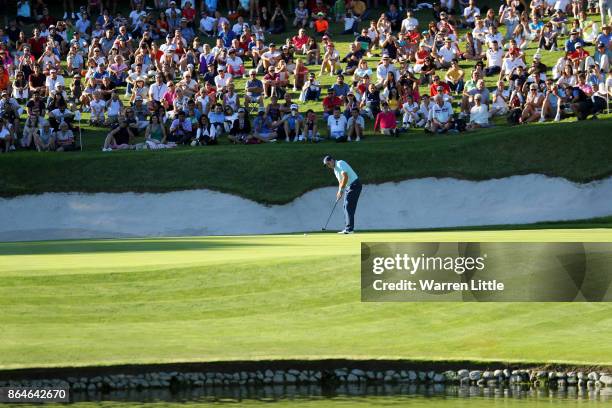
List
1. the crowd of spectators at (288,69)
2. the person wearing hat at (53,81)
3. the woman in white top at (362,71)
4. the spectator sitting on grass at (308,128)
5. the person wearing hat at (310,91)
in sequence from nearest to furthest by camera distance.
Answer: the spectator sitting on grass at (308,128), the crowd of spectators at (288,69), the woman in white top at (362,71), the person wearing hat at (310,91), the person wearing hat at (53,81)

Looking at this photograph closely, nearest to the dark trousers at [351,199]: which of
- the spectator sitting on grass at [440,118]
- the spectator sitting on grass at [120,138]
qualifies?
the spectator sitting on grass at [440,118]

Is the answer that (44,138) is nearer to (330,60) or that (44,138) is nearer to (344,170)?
(330,60)

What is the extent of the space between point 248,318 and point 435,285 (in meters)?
2.89

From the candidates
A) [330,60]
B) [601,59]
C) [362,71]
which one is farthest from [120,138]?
[601,59]

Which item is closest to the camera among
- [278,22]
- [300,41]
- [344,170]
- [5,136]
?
[344,170]

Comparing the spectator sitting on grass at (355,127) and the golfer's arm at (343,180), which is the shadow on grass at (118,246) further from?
the spectator sitting on grass at (355,127)

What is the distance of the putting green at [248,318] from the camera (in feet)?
55.1

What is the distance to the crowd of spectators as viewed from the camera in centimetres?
3906

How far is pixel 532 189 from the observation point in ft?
115

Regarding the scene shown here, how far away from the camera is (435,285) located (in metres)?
18.0

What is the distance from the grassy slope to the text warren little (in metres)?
17.4

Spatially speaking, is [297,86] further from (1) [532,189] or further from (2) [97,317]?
(2) [97,317]

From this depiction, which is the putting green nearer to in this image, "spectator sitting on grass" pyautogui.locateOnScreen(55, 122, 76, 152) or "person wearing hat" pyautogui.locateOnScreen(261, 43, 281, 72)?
"spectator sitting on grass" pyautogui.locateOnScreen(55, 122, 76, 152)

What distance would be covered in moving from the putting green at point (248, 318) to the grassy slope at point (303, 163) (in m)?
14.7
